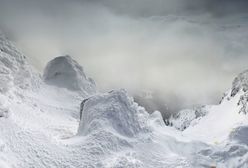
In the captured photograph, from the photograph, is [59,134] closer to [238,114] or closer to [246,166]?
[246,166]

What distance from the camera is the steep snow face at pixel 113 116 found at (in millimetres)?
28547

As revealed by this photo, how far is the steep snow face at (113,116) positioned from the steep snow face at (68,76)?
29689 mm

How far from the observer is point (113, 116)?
1136 inches

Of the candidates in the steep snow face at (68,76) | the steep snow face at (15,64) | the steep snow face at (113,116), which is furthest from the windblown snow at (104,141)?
the steep snow face at (68,76)

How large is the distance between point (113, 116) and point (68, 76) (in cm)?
3379

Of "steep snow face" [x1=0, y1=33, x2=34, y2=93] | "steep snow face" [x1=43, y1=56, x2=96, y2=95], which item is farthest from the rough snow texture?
"steep snow face" [x1=0, y1=33, x2=34, y2=93]

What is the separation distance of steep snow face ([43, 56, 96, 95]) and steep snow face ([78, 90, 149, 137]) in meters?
29.7

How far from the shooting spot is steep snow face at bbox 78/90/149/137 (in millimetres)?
28547

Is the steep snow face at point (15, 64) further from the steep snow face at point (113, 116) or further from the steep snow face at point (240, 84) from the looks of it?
the steep snow face at point (240, 84)

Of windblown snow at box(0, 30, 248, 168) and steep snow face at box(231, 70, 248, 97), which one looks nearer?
windblown snow at box(0, 30, 248, 168)

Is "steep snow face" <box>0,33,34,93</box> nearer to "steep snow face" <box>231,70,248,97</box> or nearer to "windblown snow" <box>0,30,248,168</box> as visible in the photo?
"windblown snow" <box>0,30,248,168</box>

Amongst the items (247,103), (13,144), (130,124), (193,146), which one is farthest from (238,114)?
(13,144)

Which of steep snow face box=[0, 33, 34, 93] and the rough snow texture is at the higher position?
the rough snow texture

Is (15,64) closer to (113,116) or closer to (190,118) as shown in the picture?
(113,116)
